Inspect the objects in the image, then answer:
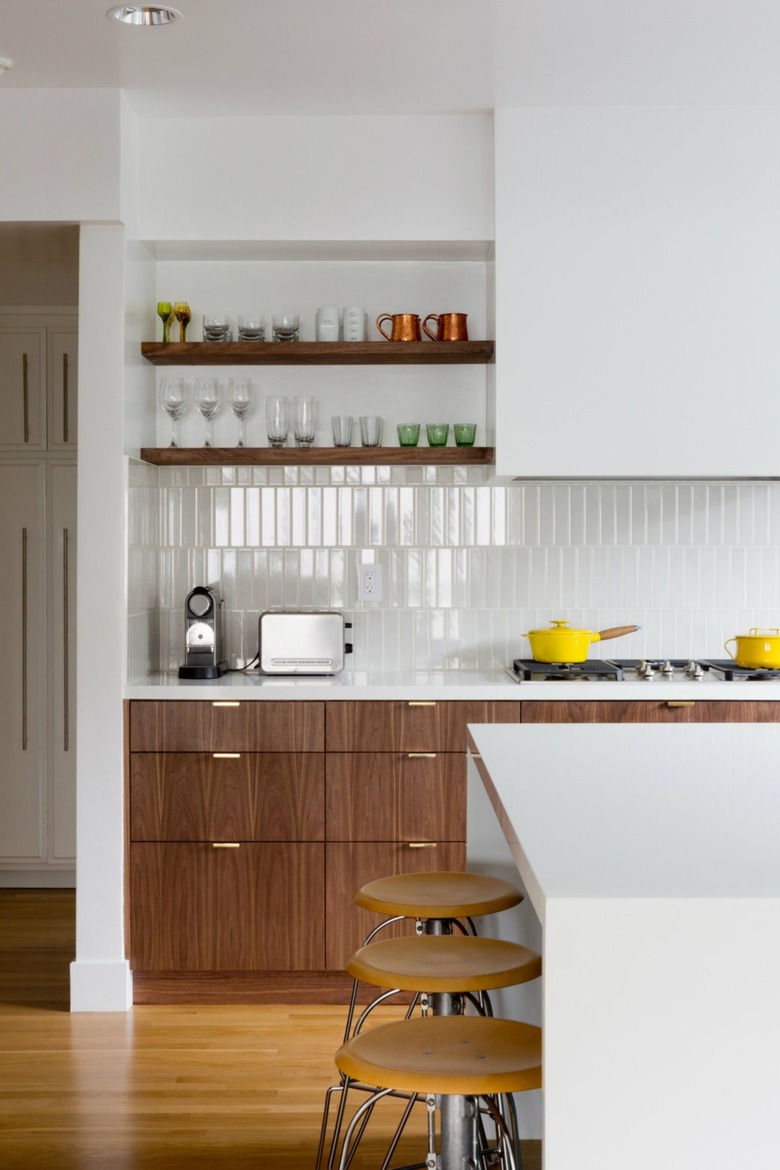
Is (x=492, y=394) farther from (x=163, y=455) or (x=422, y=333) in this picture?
(x=163, y=455)

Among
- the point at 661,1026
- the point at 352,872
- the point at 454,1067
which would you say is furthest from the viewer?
the point at 352,872

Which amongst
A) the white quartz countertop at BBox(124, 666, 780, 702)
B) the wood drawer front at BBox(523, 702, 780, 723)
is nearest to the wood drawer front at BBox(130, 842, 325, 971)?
the white quartz countertop at BBox(124, 666, 780, 702)

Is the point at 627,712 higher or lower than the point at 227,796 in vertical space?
higher

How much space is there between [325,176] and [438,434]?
900 mm

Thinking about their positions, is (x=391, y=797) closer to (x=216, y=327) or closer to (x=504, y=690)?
(x=504, y=690)

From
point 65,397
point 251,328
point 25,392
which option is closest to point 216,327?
point 251,328

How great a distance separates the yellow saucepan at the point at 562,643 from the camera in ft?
12.7

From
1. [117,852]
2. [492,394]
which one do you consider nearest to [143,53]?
[492,394]

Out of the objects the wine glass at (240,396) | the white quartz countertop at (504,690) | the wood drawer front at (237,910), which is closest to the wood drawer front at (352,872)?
the wood drawer front at (237,910)

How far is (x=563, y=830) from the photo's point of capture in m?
1.56

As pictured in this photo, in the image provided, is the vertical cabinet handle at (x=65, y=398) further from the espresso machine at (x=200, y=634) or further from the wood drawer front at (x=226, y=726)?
the wood drawer front at (x=226, y=726)

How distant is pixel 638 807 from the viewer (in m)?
1.73

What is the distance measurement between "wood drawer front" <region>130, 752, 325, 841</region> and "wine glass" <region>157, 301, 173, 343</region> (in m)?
1.41

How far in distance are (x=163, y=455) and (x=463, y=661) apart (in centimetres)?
125
